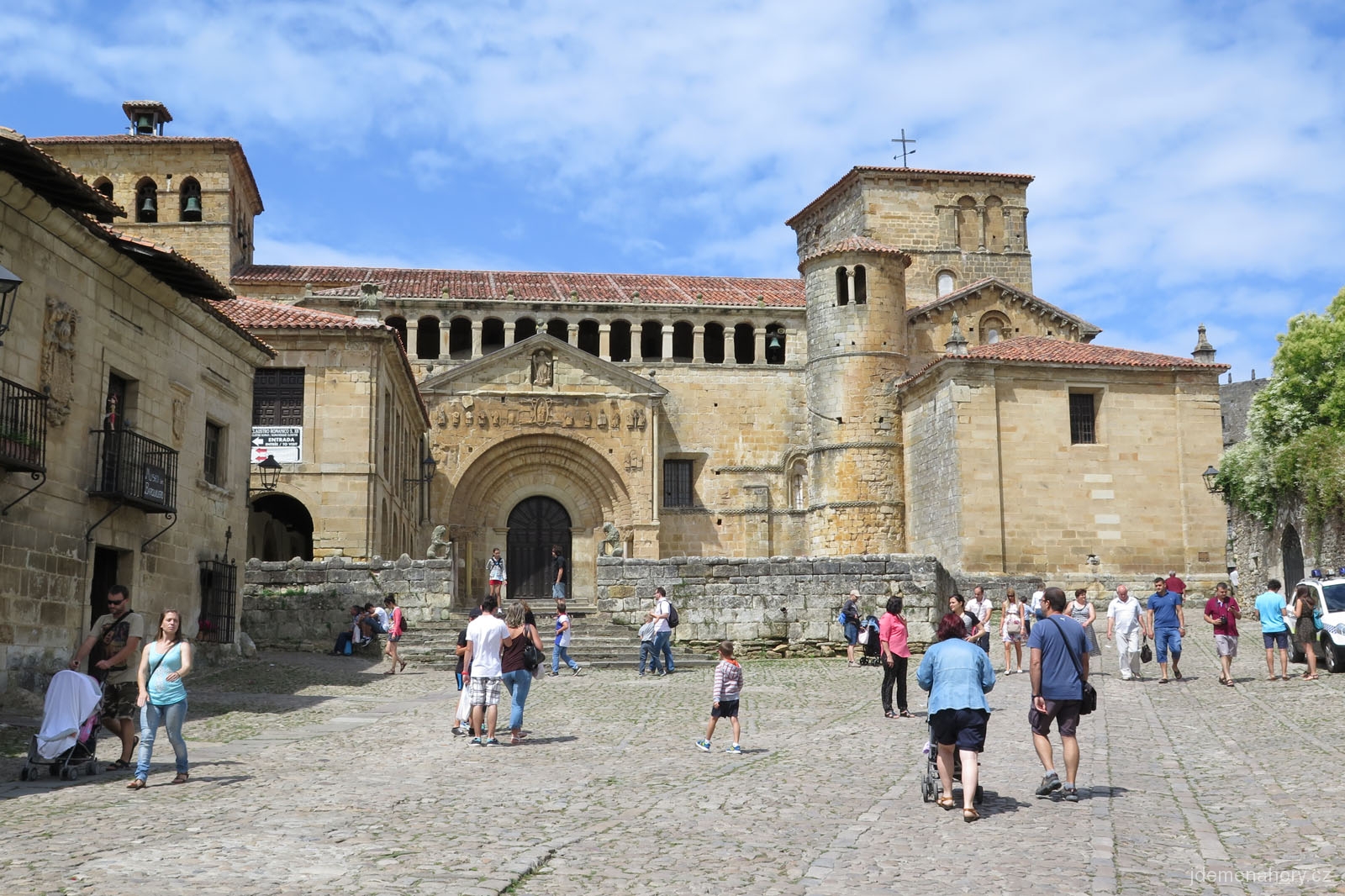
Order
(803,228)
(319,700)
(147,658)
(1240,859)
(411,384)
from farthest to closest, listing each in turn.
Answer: (803,228) → (411,384) → (319,700) → (147,658) → (1240,859)

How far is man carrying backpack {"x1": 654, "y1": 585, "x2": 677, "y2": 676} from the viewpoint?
19438mm

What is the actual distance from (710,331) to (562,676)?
2376 centimetres

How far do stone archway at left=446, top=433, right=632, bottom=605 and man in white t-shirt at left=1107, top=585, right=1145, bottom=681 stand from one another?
20.7 meters

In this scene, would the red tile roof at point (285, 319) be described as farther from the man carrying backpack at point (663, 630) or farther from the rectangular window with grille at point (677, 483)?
the rectangular window with grille at point (677, 483)

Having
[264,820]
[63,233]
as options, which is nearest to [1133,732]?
[264,820]

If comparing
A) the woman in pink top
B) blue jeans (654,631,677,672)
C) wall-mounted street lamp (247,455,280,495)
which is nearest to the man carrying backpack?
blue jeans (654,631,677,672)

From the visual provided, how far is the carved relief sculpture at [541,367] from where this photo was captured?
3731 cm

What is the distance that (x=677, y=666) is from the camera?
20578 mm

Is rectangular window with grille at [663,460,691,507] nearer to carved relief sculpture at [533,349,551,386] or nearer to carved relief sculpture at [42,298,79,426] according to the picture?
carved relief sculpture at [533,349,551,386]

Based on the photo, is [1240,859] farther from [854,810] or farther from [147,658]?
[147,658]

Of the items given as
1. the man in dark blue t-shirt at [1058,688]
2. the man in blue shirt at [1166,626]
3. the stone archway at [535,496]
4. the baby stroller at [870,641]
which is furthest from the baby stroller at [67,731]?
the stone archway at [535,496]

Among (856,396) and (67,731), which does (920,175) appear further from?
(67,731)

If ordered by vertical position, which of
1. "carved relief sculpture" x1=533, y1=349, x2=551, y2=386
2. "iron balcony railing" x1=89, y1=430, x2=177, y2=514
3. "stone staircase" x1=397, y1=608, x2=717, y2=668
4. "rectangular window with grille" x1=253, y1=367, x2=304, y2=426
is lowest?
"stone staircase" x1=397, y1=608, x2=717, y2=668

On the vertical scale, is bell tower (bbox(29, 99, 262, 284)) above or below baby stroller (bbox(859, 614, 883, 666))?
above
